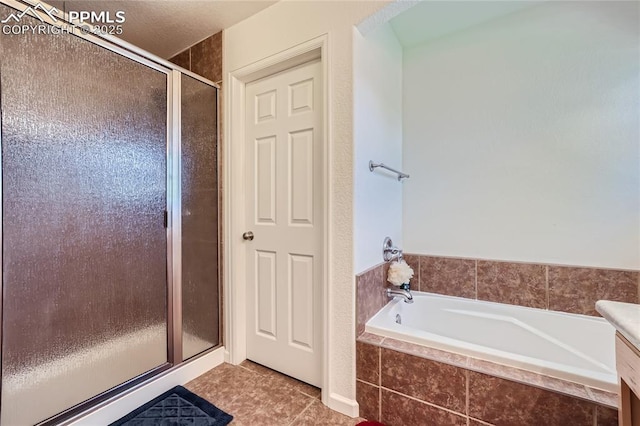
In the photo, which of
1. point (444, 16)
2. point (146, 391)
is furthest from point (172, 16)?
point (146, 391)

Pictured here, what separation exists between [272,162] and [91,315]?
1.26 metres

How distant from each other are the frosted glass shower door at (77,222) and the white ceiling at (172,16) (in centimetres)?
46

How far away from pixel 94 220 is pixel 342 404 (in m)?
1.58

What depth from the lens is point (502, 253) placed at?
1.85 metres

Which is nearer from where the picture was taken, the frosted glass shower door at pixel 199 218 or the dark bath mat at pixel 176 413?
the dark bath mat at pixel 176 413

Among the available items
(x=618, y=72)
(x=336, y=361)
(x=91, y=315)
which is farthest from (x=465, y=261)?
(x=91, y=315)

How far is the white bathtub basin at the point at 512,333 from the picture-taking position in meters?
1.14

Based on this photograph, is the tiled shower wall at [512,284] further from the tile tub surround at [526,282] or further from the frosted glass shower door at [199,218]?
the frosted glass shower door at [199,218]

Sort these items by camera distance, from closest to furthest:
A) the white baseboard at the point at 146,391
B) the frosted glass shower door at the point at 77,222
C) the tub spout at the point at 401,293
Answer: the frosted glass shower door at the point at 77,222, the white baseboard at the point at 146,391, the tub spout at the point at 401,293

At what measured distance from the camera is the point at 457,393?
3.84 feet

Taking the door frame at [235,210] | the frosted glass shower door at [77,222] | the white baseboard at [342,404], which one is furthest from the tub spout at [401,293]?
the frosted glass shower door at [77,222]

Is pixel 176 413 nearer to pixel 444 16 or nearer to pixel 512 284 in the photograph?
pixel 512 284

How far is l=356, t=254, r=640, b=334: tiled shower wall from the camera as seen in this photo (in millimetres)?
1530

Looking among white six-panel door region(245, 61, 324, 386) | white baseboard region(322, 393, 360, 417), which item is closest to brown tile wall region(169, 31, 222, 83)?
white six-panel door region(245, 61, 324, 386)
